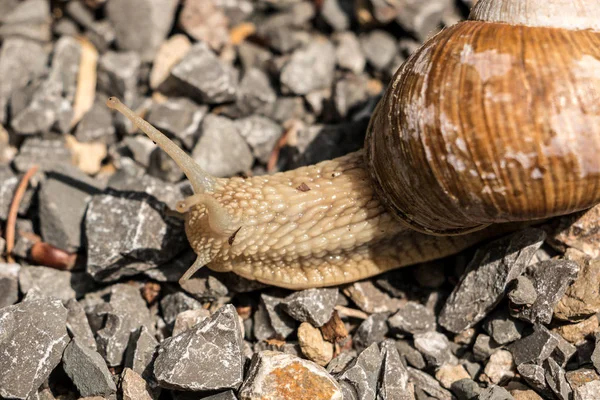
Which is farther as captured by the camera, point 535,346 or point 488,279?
point 488,279

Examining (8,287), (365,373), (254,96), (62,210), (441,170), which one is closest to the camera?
(441,170)

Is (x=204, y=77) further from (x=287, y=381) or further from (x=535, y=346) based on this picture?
(x=535, y=346)

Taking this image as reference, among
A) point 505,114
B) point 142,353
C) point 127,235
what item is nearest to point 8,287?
point 127,235

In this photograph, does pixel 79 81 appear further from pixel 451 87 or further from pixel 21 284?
pixel 451 87

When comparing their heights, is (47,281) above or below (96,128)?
below

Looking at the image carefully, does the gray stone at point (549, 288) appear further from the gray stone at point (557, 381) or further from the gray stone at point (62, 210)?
the gray stone at point (62, 210)

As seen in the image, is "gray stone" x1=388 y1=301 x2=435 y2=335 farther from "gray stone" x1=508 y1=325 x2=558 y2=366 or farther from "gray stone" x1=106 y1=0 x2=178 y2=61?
"gray stone" x1=106 y1=0 x2=178 y2=61
